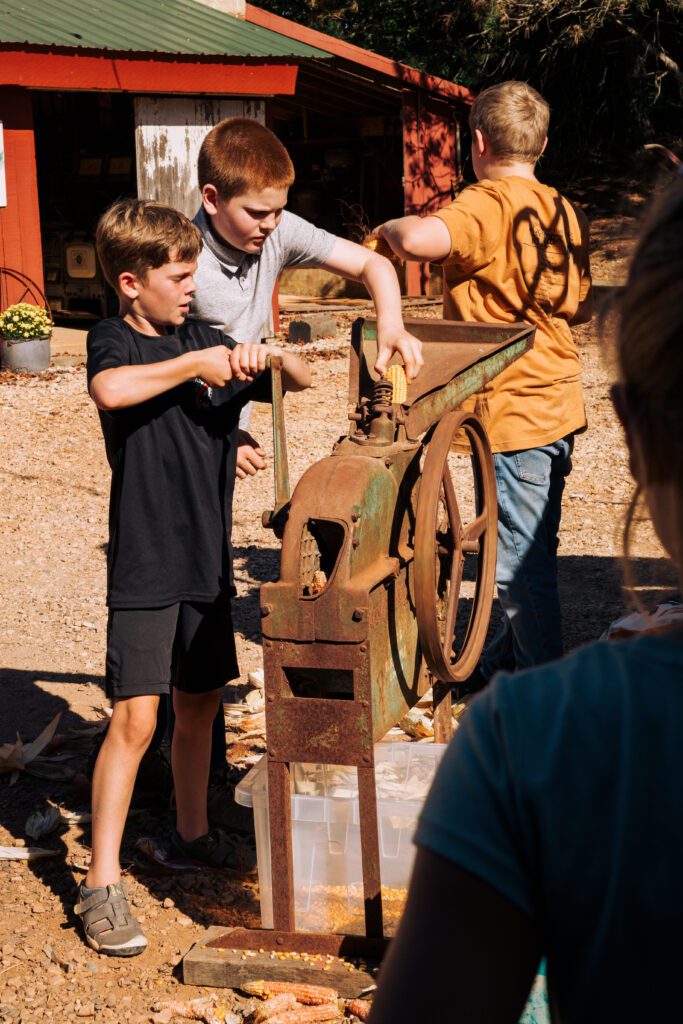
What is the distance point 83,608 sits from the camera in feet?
18.1

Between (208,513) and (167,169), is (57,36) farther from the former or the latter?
(208,513)

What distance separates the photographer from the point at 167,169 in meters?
12.3

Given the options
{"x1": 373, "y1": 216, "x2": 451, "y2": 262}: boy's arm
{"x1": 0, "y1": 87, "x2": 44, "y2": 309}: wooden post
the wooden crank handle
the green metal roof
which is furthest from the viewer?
{"x1": 0, "y1": 87, "x2": 44, "y2": 309}: wooden post

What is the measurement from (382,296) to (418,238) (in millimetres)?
343

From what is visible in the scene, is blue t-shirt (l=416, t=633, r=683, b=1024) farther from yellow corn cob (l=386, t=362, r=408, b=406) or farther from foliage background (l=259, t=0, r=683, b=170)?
foliage background (l=259, t=0, r=683, b=170)

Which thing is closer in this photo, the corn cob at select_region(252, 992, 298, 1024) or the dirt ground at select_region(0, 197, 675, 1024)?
the corn cob at select_region(252, 992, 298, 1024)

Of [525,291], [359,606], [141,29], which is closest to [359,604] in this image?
[359,606]

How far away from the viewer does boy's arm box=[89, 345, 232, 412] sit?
270 centimetres

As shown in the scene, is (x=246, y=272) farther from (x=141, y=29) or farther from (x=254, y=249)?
(x=141, y=29)

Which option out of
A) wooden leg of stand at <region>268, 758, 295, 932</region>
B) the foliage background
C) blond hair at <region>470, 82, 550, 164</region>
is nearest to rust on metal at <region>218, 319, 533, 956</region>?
wooden leg of stand at <region>268, 758, 295, 932</region>

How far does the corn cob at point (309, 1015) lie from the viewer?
254 cm

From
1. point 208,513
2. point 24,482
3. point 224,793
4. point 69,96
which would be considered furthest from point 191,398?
point 69,96

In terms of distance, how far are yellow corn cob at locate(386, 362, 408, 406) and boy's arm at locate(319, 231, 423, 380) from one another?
3cm

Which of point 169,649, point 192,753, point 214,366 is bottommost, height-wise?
point 192,753
